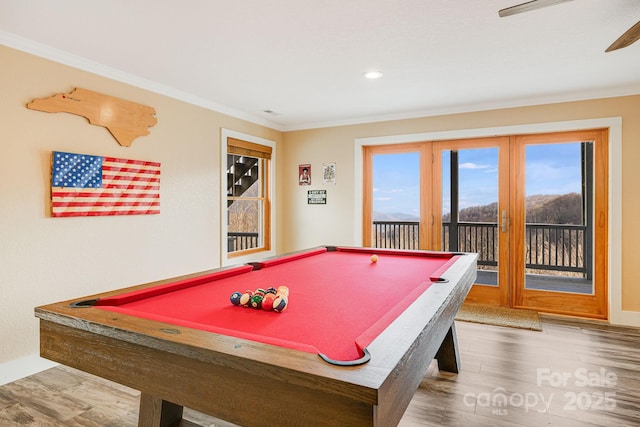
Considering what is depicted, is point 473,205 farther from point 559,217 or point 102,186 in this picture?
point 102,186

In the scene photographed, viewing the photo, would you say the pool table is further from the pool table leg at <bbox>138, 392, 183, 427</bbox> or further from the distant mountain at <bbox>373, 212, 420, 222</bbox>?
the distant mountain at <bbox>373, 212, 420, 222</bbox>

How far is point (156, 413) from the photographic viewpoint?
1522 millimetres

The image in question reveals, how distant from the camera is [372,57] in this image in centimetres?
285

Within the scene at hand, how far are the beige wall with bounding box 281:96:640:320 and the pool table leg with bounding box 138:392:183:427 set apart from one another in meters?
3.49

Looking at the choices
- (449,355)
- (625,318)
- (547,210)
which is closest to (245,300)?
(449,355)

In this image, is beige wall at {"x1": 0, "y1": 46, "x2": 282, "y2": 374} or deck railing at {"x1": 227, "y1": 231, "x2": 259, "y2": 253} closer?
beige wall at {"x1": 0, "y1": 46, "x2": 282, "y2": 374}

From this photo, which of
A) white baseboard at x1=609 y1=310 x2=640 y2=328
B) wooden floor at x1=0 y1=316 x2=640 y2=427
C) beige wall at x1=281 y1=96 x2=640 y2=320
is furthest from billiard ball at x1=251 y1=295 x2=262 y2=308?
white baseboard at x1=609 y1=310 x2=640 y2=328

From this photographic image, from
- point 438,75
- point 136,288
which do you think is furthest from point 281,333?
point 438,75

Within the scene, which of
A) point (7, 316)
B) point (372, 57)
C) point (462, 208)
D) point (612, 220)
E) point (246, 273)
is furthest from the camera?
point (462, 208)

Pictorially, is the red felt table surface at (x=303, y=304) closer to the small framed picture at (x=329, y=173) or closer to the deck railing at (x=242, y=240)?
the small framed picture at (x=329, y=173)

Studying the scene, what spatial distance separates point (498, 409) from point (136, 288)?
81.7 inches

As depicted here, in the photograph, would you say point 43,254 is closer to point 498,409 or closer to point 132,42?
point 132,42

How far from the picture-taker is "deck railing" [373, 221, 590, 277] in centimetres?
406

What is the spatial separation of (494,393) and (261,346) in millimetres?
1945
